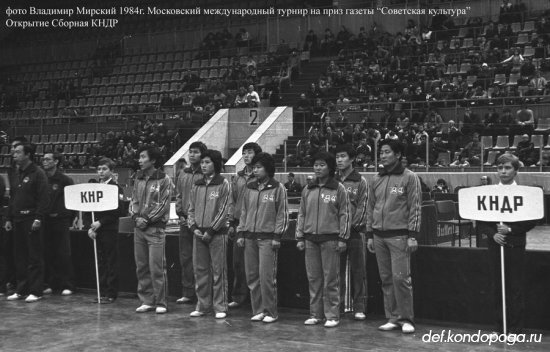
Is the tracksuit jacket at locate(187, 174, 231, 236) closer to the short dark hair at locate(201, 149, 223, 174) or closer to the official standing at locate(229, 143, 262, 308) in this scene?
the short dark hair at locate(201, 149, 223, 174)

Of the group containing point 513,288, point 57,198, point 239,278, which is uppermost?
point 57,198

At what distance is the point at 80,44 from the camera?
39.8 metres

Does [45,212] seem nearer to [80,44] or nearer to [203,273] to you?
[203,273]

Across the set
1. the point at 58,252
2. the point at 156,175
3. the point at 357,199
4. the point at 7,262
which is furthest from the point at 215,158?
the point at 7,262

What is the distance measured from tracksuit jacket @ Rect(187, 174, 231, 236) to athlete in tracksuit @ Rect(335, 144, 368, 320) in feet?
4.58

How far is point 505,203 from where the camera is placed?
25.4ft

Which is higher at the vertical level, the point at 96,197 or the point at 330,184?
the point at 330,184

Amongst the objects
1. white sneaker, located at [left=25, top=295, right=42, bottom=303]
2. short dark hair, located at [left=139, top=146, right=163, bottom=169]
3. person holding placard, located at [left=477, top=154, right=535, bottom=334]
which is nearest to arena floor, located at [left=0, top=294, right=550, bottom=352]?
Answer: person holding placard, located at [left=477, top=154, right=535, bottom=334]

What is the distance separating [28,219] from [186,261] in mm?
2308

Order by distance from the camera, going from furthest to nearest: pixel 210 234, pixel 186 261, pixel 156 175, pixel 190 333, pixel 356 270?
pixel 186 261, pixel 156 175, pixel 210 234, pixel 356 270, pixel 190 333

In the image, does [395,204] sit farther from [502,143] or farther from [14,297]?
[502,143]

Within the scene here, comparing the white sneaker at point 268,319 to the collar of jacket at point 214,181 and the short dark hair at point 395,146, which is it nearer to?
the collar of jacket at point 214,181

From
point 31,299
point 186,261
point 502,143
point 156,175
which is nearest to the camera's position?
point 156,175

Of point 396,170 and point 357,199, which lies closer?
point 396,170
